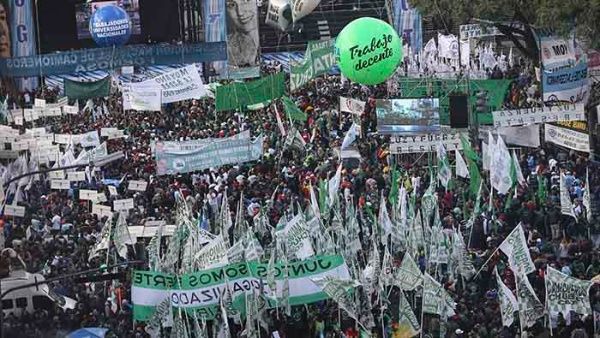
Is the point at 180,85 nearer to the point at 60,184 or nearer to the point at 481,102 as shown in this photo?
the point at 60,184

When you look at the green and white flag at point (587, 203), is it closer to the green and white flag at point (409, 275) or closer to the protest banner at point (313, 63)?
the green and white flag at point (409, 275)

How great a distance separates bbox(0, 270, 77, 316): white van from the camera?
951 inches

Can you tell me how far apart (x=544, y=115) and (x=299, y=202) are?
17.2ft

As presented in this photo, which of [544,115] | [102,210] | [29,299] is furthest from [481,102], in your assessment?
[29,299]

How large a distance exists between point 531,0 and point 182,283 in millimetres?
15840

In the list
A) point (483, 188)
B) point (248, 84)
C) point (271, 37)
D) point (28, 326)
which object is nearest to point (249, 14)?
point (271, 37)

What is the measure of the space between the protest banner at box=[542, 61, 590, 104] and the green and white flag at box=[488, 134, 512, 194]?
238 inches

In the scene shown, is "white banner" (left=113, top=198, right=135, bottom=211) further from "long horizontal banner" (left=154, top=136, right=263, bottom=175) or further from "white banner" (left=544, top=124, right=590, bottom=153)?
"white banner" (left=544, top=124, right=590, bottom=153)

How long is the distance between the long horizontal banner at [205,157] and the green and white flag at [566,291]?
33.8 ft

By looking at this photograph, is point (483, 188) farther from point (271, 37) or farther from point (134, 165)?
point (271, 37)

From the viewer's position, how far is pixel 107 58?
156 feet

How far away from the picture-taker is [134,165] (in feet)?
114

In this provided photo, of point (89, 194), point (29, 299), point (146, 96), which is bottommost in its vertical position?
point (29, 299)

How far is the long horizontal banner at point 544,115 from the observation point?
97.6ft
